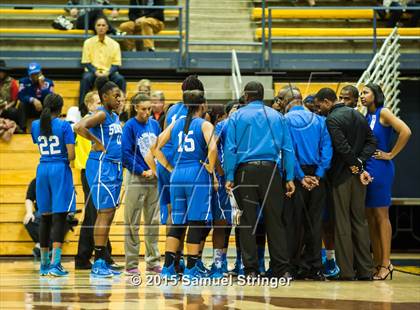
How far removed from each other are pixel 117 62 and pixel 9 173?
261 centimetres

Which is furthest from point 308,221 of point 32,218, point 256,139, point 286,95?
point 32,218

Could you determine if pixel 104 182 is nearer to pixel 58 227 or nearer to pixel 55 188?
pixel 55 188

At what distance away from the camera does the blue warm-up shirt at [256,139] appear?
9.03 metres

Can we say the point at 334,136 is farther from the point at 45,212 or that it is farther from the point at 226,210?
the point at 45,212

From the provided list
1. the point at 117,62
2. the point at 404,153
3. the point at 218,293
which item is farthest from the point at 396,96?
the point at 218,293

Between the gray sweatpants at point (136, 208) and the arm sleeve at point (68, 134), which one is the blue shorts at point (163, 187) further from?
the arm sleeve at point (68, 134)

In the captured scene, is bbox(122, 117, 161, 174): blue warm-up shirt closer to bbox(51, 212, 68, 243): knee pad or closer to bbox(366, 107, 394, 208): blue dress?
bbox(51, 212, 68, 243): knee pad

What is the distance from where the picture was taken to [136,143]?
10000 millimetres

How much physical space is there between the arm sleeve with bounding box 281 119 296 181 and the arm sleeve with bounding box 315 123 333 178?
52 cm

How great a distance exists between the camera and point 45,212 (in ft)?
33.1

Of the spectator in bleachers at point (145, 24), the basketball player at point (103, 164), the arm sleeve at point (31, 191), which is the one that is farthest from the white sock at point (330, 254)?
the spectator in bleachers at point (145, 24)

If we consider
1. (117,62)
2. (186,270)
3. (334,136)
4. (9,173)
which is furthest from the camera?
(117,62)

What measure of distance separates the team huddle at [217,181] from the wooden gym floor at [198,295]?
45 centimetres

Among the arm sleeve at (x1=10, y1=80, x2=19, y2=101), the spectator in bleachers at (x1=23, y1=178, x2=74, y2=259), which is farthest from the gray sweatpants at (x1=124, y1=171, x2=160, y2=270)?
the arm sleeve at (x1=10, y1=80, x2=19, y2=101)
